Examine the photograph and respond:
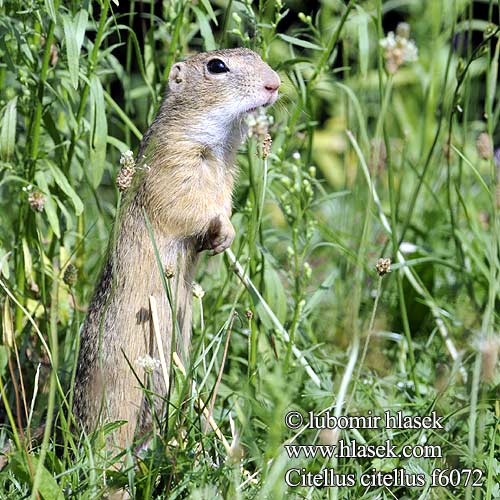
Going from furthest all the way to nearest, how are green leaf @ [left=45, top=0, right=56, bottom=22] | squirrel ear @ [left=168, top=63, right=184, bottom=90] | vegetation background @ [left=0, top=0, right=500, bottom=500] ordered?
squirrel ear @ [left=168, top=63, right=184, bottom=90] → green leaf @ [left=45, top=0, right=56, bottom=22] → vegetation background @ [left=0, top=0, right=500, bottom=500]

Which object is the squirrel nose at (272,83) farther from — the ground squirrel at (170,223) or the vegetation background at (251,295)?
the vegetation background at (251,295)

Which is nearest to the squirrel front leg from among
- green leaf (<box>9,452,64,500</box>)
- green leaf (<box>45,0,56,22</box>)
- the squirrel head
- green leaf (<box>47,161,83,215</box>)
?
the squirrel head

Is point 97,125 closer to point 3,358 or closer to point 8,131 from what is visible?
point 8,131

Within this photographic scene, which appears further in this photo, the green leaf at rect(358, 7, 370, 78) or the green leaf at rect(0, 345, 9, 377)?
the green leaf at rect(358, 7, 370, 78)

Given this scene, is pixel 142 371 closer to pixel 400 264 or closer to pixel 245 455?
pixel 245 455

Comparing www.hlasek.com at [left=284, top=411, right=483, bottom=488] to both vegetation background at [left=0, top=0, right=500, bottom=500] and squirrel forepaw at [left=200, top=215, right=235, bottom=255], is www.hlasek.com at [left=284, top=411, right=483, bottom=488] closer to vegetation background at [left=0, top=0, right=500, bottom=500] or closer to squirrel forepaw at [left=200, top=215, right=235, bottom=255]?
vegetation background at [left=0, top=0, right=500, bottom=500]

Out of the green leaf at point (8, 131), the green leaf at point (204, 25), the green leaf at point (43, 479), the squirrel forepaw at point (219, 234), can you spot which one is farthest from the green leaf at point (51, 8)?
the green leaf at point (43, 479)

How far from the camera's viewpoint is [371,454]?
10.0 feet

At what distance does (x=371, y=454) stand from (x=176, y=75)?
1.52m

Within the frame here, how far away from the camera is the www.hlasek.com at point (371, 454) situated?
2816mm

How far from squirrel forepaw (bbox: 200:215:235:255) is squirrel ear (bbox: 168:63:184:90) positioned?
1.99 feet

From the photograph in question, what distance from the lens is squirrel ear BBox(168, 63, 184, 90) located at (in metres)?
3.49

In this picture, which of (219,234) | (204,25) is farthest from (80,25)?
(219,234)

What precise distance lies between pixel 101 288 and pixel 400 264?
1.13 meters
